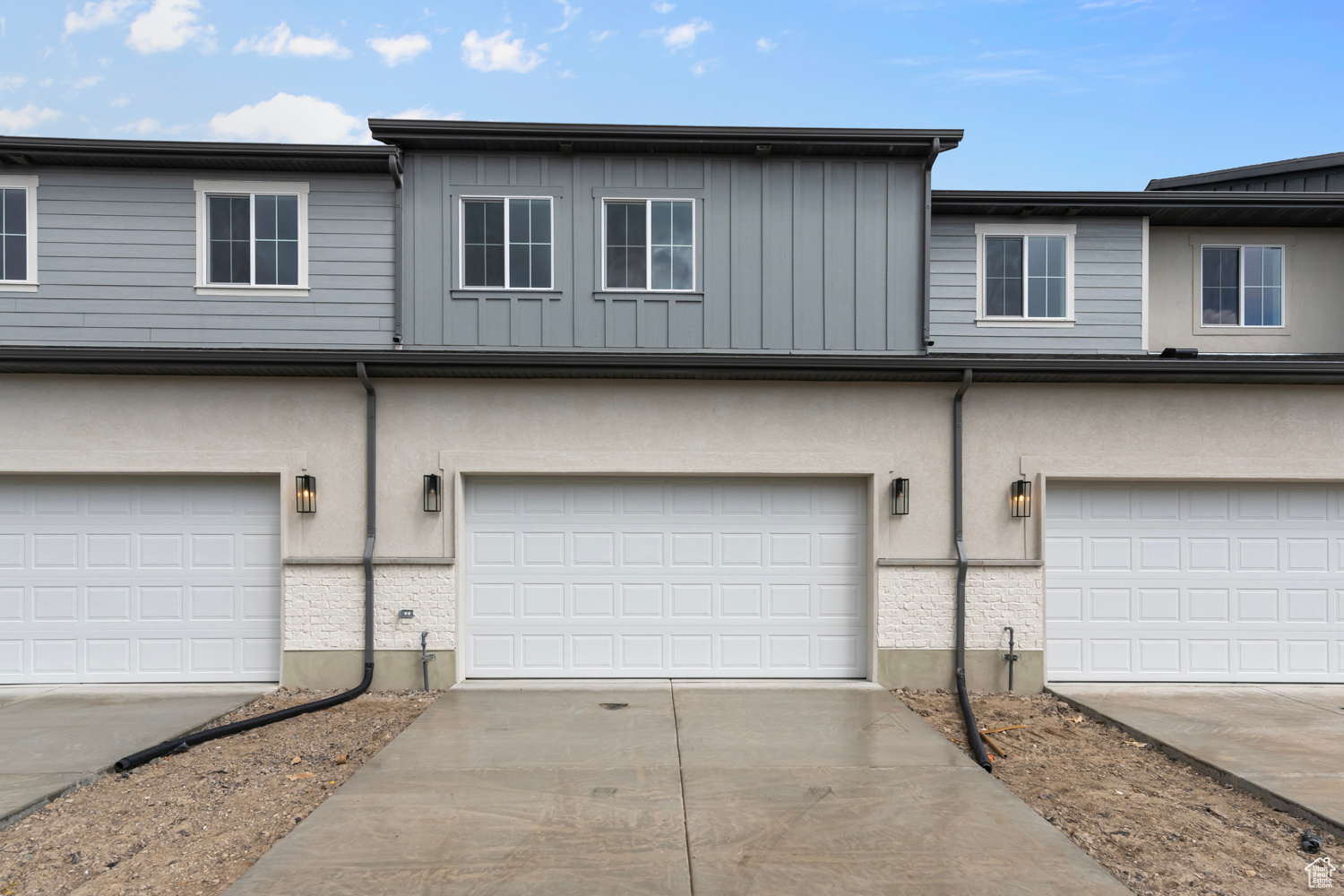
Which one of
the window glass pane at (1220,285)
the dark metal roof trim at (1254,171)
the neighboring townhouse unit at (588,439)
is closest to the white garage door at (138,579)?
the neighboring townhouse unit at (588,439)

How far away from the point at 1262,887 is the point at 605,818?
3.74 metres

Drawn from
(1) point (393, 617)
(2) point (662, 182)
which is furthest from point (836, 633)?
(2) point (662, 182)

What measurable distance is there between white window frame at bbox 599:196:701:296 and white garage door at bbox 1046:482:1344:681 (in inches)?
185

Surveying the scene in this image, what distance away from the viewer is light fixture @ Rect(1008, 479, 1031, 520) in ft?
25.6

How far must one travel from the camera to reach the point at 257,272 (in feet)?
27.6

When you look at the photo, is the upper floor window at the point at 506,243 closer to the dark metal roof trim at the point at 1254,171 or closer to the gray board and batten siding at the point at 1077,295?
the gray board and batten siding at the point at 1077,295

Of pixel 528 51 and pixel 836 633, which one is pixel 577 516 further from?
pixel 528 51

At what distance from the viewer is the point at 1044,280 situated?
9.77 m

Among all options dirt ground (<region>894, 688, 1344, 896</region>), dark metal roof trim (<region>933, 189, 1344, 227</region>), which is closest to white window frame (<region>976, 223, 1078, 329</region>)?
dark metal roof trim (<region>933, 189, 1344, 227</region>)

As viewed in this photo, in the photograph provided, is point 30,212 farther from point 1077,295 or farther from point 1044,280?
point 1077,295

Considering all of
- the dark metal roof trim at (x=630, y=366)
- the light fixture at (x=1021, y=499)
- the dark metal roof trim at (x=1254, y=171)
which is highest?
the dark metal roof trim at (x=1254, y=171)

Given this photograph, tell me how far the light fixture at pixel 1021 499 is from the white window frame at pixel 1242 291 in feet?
15.5

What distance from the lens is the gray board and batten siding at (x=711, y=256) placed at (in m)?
8.31

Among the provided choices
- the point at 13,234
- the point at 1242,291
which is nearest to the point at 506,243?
the point at 13,234
